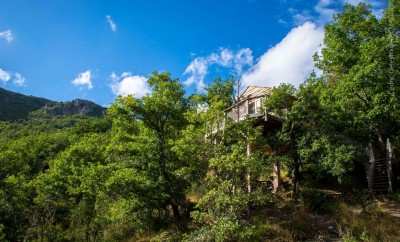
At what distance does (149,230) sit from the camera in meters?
21.9

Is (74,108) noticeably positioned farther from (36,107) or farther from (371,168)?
(371,168)

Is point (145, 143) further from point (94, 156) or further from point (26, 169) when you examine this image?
point (26, 169)

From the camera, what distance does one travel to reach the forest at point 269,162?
54.4ft

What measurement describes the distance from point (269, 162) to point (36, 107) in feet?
566

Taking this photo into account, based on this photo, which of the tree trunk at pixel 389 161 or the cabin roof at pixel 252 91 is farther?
the cabin roof at pixel 252 91

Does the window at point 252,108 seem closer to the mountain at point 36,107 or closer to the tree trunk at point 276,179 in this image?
the tree trunk at point 276,179

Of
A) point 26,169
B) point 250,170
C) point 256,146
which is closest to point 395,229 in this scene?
point 250,170

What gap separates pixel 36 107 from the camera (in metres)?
171

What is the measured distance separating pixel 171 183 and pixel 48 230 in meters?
9.41

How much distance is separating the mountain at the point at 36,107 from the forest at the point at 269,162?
13654 centimetres

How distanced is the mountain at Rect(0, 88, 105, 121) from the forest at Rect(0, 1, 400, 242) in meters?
137

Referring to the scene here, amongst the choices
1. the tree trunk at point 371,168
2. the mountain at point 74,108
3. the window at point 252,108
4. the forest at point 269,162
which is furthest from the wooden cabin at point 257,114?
the mountain at point 74,108

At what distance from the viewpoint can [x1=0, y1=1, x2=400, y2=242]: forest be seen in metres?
16.6

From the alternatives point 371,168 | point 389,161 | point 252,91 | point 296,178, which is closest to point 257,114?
point 296,178
